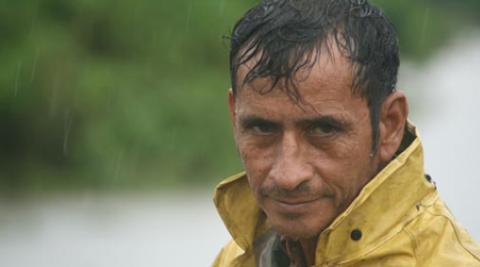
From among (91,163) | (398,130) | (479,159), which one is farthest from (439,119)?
(398,130)

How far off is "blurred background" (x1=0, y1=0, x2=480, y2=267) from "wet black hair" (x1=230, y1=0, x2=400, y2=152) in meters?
5.08

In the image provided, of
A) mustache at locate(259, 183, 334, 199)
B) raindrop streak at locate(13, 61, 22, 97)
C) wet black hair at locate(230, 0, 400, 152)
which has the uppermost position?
wet black hair at locate(230, 0, 400, 152)

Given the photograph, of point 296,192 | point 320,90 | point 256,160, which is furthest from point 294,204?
point 320,90

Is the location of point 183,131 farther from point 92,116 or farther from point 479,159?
point 479,159

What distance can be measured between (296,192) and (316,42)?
344 mm

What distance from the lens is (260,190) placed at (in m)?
2.86

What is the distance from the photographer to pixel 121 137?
31.3 ft

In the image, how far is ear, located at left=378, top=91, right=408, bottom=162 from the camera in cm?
291

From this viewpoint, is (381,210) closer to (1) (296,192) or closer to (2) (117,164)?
(1) (296,192)

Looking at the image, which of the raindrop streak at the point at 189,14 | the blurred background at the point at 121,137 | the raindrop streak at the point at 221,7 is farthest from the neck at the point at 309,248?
the raindrop streak at the point at 189,14

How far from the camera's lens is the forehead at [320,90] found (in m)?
2.76

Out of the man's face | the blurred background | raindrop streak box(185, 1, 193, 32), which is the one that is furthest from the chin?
raindrop streak box(185, 1, 193, 32)

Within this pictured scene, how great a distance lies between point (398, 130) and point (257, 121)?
1.17 ft

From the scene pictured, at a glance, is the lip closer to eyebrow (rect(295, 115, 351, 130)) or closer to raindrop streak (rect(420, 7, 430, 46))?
eyebrow (rect(295, 115, 351, 130))
